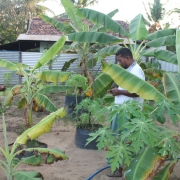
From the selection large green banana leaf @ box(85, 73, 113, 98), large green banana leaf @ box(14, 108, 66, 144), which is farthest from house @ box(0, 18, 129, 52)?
large green banana leaf @ box(14, 108, 66, 144)

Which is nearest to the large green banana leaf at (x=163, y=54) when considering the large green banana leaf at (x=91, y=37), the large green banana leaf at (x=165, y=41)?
the large green banana leaf at (x=165, y=41)

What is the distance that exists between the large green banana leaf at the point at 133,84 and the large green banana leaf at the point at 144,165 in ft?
2.36

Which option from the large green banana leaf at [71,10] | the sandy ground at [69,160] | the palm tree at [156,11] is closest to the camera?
the sandy ground at [69,160]

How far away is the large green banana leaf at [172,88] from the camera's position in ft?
12.8

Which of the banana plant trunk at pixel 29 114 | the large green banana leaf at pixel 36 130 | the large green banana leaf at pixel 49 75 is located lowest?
the banana plant trunk at pixel 29 114

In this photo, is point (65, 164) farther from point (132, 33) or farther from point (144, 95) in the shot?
point (132, 33)

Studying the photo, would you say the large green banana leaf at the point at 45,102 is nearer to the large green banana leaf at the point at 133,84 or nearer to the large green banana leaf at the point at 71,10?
the large green banana leaf at the point at 133,84

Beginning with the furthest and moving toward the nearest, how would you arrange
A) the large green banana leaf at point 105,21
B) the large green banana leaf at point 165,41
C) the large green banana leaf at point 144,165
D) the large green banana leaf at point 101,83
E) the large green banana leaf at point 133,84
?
the large green banana leaf at point 105,21 → the large green banana leaf at point 165,41 → the large green banana leaf at point 101,83 → the large green banana leaf at point 133,84 → the large green banana leaf at point 144,165

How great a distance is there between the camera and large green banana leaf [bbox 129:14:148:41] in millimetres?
6969

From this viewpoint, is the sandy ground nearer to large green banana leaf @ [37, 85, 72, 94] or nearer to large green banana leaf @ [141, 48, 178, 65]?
large green banana leaf @ [37, 85, 72, 94]

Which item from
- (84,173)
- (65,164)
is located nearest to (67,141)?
(65,164)

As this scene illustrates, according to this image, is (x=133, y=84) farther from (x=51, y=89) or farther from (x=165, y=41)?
(x=51, y=89)

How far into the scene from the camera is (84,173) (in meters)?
4.83

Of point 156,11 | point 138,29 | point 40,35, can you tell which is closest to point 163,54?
point 138,29
